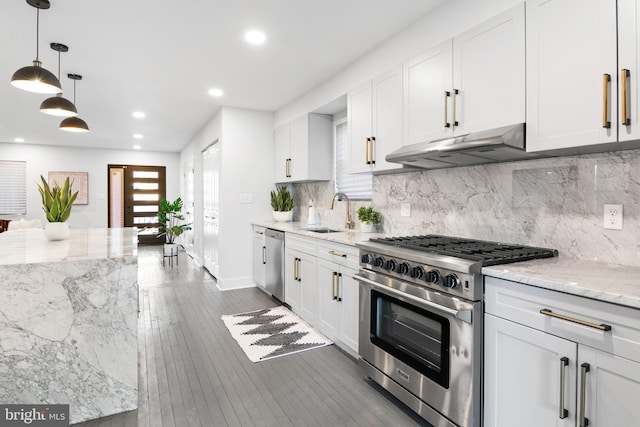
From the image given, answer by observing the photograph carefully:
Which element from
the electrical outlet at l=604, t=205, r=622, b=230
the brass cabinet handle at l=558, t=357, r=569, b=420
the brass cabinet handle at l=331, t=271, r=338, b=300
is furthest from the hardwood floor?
the electrical outlet at l=604, t=205, r=622, b=230

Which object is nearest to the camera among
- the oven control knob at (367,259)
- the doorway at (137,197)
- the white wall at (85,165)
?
the oven control knob at (367,259)

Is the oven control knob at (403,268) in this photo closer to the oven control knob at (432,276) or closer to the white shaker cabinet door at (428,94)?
the oven control knob at (432,276)

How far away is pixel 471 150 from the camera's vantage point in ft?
6.40

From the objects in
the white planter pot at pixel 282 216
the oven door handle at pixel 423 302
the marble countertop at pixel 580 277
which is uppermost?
the white planter pot at pixel 282 216

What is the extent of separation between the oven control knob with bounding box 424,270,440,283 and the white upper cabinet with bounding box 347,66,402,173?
3.70ft

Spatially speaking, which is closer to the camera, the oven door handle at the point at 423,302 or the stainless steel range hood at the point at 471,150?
the oven door handle at the point at 423,302

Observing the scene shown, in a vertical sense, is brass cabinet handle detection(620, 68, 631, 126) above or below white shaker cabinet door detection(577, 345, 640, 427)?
above

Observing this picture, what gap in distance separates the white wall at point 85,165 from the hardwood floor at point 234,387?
666 centimetres

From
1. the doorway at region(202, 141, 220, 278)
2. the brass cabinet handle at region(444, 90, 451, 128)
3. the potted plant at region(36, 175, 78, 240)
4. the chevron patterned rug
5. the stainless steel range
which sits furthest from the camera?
the doorway at region(202, 141, 220, 278)

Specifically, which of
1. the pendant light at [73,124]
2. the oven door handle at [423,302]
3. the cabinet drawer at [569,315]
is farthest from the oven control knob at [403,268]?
the pendant light at [73,124]

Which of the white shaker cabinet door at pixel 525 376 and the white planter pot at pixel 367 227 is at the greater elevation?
the white planter pot at pixel 367 227

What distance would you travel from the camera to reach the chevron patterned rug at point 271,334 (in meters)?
2.92

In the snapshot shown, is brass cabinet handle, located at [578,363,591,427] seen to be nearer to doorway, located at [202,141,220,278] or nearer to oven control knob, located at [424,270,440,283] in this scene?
oven control knob, located at [424,270,440,283]

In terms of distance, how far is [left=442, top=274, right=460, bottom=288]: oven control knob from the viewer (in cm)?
173
